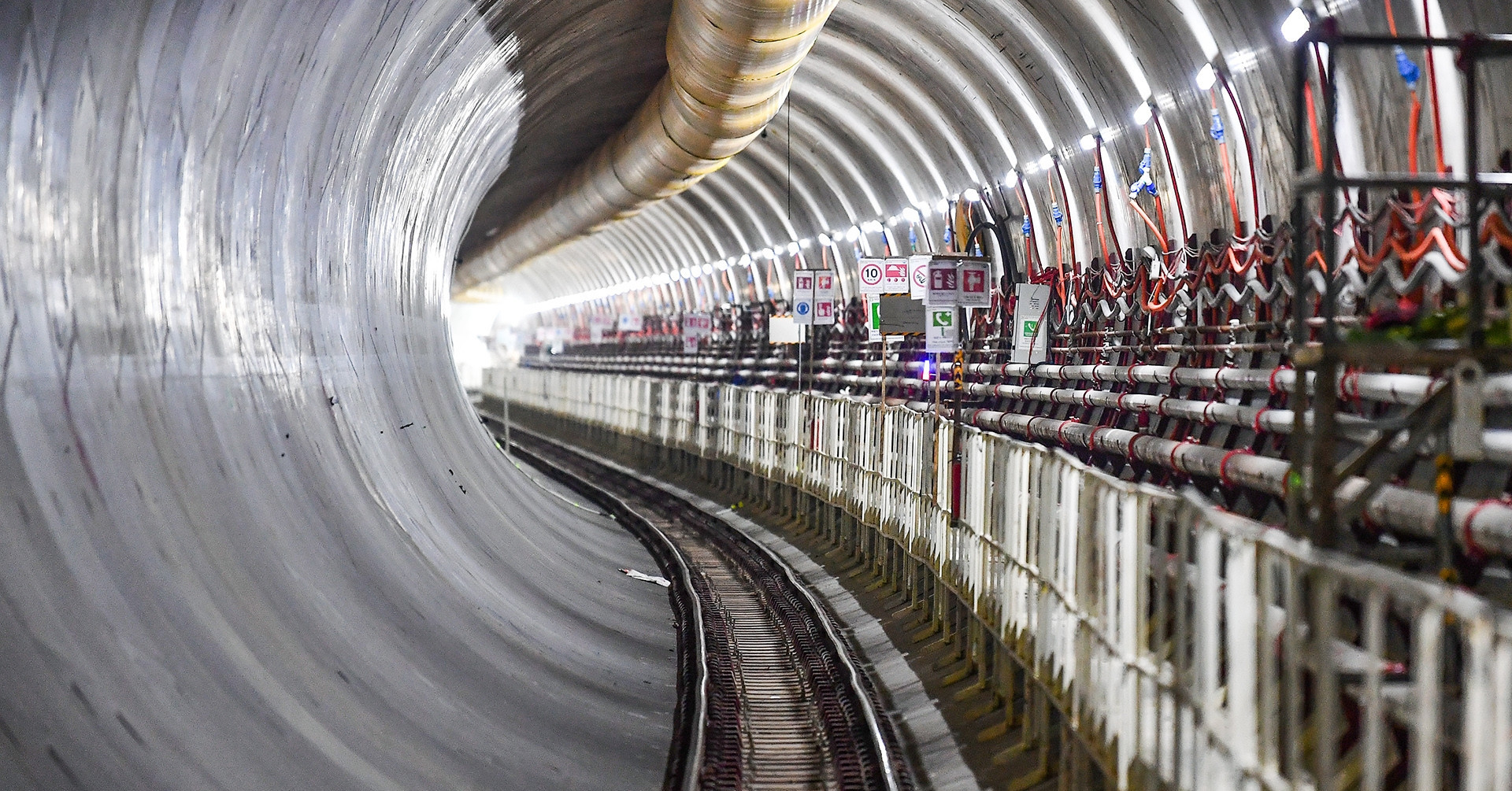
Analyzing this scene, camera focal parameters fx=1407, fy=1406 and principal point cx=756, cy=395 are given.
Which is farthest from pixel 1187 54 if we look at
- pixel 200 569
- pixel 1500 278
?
pixel 200 569

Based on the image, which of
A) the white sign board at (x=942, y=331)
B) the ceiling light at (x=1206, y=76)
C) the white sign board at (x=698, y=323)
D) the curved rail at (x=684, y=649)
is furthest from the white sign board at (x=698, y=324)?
the ceiling light at (x=1206, y=76)

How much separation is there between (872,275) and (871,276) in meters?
0.01

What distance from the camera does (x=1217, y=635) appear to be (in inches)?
179

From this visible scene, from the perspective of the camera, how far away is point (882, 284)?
17.2 m

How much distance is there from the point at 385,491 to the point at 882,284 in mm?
9063

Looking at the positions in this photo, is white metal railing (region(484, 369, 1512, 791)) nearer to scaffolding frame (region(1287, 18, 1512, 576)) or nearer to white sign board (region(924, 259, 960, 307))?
scaffolding frame (region(1287, 18, 1512, 576))

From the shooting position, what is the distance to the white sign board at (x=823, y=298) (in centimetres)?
2042

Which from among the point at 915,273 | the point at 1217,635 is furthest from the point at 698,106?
the point at 1217,635

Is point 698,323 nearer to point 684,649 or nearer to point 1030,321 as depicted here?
point 1030,321

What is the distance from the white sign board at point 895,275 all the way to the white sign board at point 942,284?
4.09 meters

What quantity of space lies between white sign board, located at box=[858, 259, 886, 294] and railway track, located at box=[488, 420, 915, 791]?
3410mm

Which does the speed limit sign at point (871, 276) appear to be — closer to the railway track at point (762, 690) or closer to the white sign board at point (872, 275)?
the white sign board at point (872, 275)

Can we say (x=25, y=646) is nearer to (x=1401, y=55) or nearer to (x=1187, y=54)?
(x=1401, y=55)

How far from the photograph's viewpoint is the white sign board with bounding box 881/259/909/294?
56.4ft
